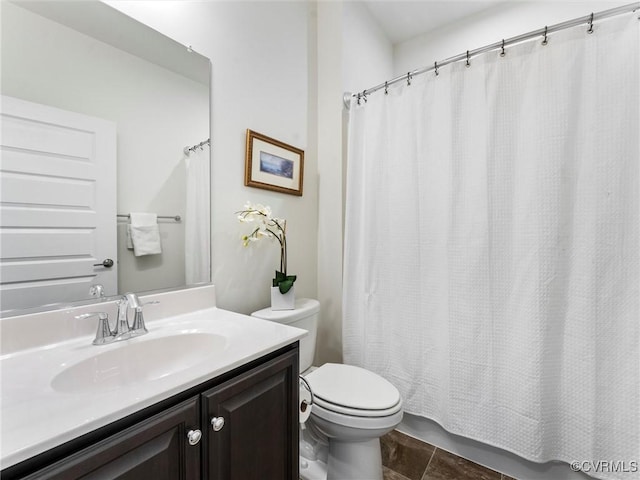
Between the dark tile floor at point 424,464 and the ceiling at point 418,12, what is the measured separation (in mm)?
2713

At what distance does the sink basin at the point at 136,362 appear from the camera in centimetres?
76

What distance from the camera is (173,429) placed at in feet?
2.06

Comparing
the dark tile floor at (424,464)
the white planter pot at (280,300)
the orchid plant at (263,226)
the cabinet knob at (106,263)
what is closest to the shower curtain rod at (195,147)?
the orchid plant at (263,226)

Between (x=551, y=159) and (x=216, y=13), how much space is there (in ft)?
5.18

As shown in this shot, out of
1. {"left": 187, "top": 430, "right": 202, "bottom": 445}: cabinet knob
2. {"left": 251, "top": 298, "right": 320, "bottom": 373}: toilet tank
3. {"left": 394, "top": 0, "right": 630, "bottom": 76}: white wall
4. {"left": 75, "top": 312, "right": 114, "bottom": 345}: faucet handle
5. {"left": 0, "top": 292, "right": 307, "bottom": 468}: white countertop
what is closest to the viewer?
{"left": 0, "top": 292, "right": 307, "bottom": 468}: white countertop

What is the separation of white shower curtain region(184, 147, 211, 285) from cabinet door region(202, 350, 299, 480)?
1.92 ft

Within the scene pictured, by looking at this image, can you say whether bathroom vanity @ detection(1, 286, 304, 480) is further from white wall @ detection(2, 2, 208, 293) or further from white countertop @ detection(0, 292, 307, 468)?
white wall @ detection(2, 2, 208, 293)

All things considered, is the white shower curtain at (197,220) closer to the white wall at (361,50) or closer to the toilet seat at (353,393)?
the toilet seat at (353,393)

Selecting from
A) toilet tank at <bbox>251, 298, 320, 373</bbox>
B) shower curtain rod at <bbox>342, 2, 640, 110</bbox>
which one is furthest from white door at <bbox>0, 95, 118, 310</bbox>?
shower curtain rod at <bbox>342, 2, 640, 110</bbox>

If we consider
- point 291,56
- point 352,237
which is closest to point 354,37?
point 291,56

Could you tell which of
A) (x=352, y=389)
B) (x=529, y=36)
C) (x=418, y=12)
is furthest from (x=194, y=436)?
(x=418, y=12)

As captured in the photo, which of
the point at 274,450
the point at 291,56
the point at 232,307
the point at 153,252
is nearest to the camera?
the point at 274,450

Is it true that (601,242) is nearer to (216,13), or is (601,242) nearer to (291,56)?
(291,56)

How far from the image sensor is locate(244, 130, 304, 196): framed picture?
4.75ft
